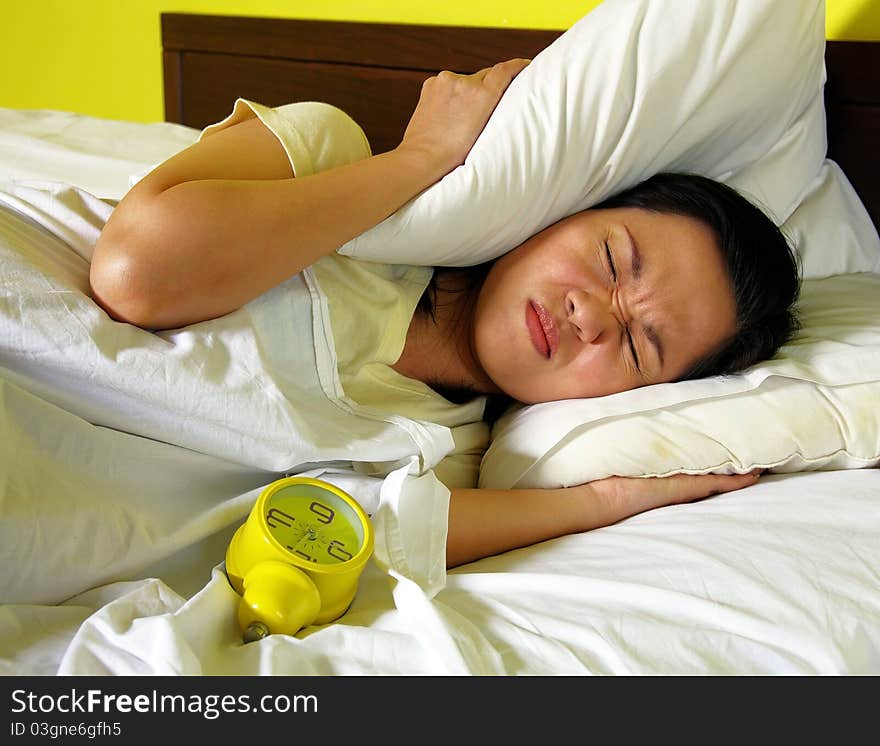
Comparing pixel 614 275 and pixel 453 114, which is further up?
pixel 453 114

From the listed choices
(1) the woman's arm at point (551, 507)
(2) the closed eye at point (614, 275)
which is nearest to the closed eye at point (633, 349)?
(2) the closed eye at point (614, 275)

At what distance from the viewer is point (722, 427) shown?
3.46 ft

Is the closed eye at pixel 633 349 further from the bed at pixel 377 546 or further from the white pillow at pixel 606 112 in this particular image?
the white pillow at pixel 606 112

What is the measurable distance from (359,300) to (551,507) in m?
0.31

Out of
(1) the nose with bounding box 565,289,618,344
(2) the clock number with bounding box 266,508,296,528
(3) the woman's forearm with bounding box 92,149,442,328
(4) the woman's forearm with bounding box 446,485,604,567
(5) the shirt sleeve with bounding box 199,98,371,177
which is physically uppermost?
(5) the shirt sleeve with bounding box 199,98,371,177

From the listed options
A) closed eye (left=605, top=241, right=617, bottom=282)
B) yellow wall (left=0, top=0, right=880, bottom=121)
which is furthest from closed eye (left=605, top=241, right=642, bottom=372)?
yellow wall (left=0, top=0, right=880, bottom=121)

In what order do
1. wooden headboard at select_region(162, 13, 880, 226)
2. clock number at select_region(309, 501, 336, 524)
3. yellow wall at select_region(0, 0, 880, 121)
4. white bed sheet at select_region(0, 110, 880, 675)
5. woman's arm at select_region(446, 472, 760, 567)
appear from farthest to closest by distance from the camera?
1. yellow wall at select_region(0, 0, 880, 121)
2. wooden headboard at select_region(162, 13, 880, 226)
3. woman's arm at select_region(446, 472, 760, 567)
4. clock number at select_region(309, 501, 336, 524)
5. white bed sheet at select_region(0, 110, 880, 675)

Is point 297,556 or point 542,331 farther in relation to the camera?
point 542,331

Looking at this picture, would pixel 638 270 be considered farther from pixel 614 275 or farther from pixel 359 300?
pixel 359 300

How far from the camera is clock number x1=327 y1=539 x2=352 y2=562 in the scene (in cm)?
84

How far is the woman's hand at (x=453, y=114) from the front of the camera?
110cm

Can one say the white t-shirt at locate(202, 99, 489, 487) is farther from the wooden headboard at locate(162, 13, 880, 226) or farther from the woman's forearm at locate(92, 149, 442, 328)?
the wooden headboard at locate(162, 13, 880, 226)

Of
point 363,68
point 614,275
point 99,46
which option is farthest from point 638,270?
point 99,46

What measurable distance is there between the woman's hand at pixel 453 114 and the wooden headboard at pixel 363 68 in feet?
1.29
